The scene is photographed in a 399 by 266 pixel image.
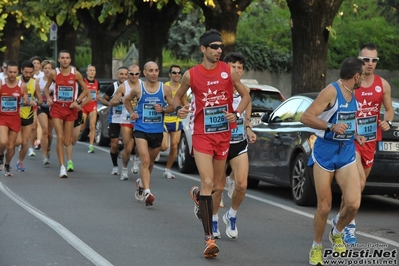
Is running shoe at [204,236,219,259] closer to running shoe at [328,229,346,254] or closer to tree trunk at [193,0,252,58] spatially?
running shoe at [328,229,346,254]

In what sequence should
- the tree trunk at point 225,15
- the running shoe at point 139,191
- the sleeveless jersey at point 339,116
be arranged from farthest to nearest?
the tree trunk at point 225,15, the running shoe at point 139,191, the sleeveless jersey at point 339,116

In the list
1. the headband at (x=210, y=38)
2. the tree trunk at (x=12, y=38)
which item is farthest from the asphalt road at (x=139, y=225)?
the tree trunk at (x=12, y=38)

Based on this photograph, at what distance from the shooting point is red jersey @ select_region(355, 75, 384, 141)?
10.3 m

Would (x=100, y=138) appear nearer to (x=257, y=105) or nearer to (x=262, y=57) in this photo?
(x=257, y=105)

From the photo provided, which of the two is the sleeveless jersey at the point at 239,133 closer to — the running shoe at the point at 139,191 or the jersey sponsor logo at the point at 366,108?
the jersey sponsor logo at the point at 366,108

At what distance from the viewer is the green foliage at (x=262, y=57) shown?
105 feet

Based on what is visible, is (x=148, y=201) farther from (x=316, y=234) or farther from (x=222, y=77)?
(x=316, y=234)

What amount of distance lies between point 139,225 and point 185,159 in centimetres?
657

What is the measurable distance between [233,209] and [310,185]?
2.83 meters

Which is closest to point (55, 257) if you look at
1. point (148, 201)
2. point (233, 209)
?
point (233, 209)

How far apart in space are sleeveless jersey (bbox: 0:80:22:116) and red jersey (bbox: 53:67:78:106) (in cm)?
64

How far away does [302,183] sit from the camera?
13.1 m

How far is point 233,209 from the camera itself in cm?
1014

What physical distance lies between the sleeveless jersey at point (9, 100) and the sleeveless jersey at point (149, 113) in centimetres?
362
